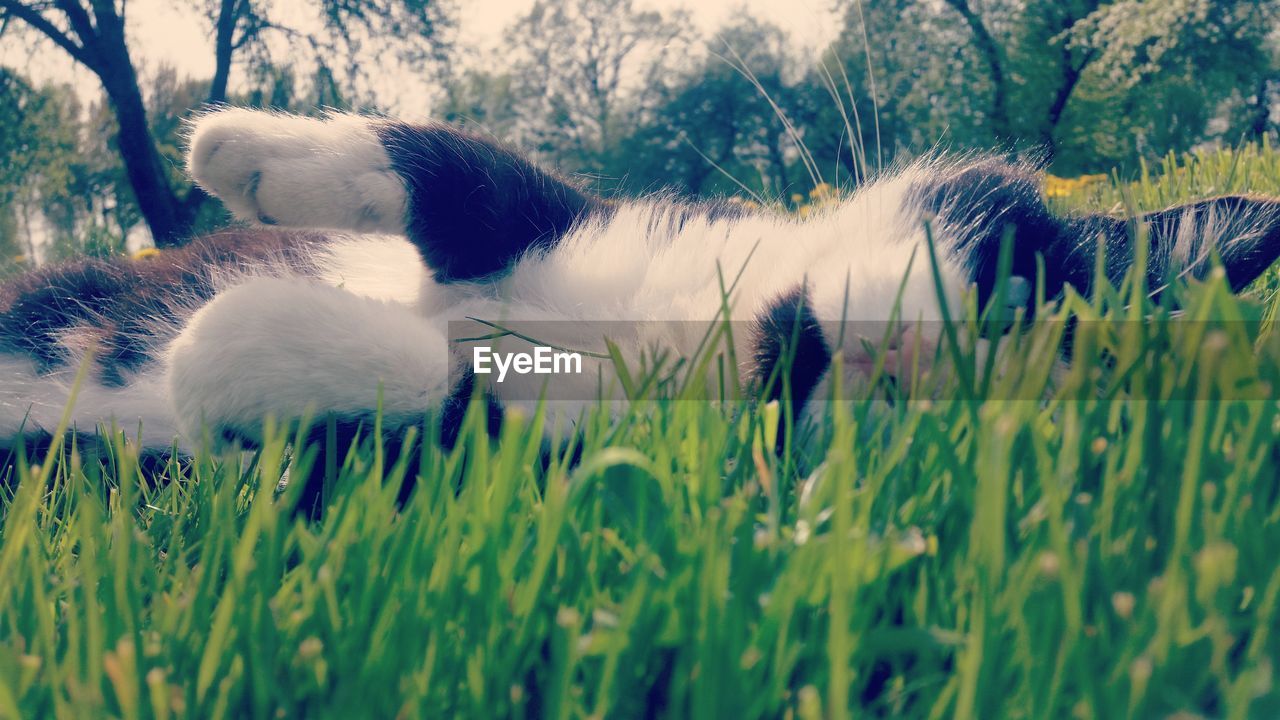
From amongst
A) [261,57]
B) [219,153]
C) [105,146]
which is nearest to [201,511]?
[219,153]

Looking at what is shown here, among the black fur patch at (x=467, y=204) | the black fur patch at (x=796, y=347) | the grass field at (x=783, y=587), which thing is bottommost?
the grass field at (x=783, y=587)

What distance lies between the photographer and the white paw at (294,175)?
1.31m

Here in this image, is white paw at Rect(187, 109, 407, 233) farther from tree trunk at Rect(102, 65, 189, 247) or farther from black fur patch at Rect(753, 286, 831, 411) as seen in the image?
tree trunk at Rect(102, 65, 189, 247)

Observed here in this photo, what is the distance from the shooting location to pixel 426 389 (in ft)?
3.44

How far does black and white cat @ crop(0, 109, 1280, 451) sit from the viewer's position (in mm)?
1032

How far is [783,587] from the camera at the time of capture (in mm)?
517

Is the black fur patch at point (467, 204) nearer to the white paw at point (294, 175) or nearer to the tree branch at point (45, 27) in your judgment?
the white paw at point (294, 175)

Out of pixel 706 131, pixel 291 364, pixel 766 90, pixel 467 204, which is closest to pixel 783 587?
pixel 291 364

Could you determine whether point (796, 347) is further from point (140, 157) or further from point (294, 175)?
point (140, 157)

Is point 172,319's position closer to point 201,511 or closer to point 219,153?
point 219,153

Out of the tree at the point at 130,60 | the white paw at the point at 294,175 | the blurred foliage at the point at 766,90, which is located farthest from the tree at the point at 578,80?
the white paw at the point at 294,175

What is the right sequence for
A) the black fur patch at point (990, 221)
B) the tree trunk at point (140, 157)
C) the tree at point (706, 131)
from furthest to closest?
the tree at point (706, 131) → the tree trunk at point (140, 157) → the black fur patch at point (990, 221)

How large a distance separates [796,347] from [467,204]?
0.69 m

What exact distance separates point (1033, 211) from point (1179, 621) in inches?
39.8
